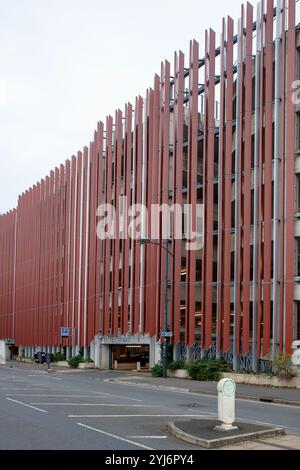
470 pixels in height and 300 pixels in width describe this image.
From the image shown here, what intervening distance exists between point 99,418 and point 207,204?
85.5 ft

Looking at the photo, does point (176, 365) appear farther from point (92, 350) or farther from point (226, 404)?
point (226, 404)

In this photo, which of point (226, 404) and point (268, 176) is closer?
point (226, 404)

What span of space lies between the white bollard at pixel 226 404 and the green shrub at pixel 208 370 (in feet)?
76.8

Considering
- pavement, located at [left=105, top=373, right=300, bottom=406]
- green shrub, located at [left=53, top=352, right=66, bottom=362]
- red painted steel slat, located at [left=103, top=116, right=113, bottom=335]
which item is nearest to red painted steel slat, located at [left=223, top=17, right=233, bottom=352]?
pavement, located at [left=105, top=373, right=300, bottom=406]

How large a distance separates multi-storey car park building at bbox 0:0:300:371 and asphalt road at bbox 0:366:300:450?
11.4 metres

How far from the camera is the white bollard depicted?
13648 mm

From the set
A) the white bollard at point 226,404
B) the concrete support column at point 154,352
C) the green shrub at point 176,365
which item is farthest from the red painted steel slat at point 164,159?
the white bollard at point 226,404

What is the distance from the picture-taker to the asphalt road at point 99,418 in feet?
41.9

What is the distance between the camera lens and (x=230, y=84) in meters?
40.2

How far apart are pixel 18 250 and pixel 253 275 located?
5242 centimetres

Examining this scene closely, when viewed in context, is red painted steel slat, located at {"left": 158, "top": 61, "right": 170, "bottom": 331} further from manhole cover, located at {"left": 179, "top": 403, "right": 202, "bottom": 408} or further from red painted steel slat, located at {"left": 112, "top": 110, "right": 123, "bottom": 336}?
manhole cover, located at {"left": 179, "top": 403, "right": 202, "bottom": 408}

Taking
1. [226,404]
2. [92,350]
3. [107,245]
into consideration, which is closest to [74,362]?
[92,350]

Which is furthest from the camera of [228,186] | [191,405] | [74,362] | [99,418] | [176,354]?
[74,362]

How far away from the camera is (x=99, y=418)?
668 inches
